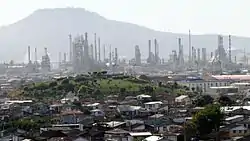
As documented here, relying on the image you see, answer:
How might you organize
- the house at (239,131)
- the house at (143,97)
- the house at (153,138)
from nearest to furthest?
1. the house at (153,138)
2. the house at (239,131)
3. the house at (143,97)

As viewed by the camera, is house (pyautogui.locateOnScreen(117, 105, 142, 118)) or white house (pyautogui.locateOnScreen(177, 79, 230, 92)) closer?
house (pyautogui.locateOnScreen(117, 105, 142, 118))

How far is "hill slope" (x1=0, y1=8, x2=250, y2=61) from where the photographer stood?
125312 mm

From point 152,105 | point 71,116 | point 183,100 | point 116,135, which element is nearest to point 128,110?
point 152,105

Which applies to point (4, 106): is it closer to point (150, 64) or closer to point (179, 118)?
point (179, 118)

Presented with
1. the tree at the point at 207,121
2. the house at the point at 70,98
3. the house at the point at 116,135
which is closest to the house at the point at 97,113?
the house at the point at 70,98

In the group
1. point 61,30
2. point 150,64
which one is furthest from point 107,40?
point 150,64

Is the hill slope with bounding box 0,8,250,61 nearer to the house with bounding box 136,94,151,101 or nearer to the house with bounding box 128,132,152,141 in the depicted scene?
the house with bounding box 136,94,151,101

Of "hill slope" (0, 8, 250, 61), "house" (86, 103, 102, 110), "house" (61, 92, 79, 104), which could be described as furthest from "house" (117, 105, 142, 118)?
"hill slope" (0, 8, 250, 61)

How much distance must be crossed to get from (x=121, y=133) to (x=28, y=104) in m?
9.82

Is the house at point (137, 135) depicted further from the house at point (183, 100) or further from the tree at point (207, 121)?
the house at point (183, 100)

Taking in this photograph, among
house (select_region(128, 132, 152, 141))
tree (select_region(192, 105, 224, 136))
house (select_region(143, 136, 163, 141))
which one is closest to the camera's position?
house (select_region(143, 136, 163, 141))

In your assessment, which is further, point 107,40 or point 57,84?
point 107,40

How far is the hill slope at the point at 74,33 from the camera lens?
125 metres

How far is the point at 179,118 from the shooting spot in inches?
696
